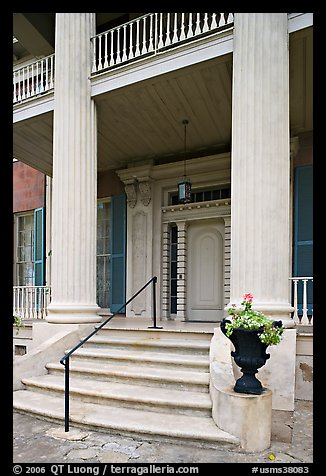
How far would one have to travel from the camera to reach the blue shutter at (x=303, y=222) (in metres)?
6.50

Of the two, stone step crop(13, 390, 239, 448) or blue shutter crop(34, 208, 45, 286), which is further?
blue shutter crop(34, 208, 45, 286)

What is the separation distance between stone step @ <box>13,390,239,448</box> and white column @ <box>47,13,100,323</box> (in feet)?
5.68

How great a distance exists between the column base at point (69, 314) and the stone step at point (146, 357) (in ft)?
1.69

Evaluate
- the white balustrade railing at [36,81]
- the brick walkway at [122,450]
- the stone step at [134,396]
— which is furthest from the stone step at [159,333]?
the white balustrade railing at [36,81]

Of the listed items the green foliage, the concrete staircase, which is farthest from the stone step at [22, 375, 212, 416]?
the green foliage

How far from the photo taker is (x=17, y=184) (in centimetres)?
1045

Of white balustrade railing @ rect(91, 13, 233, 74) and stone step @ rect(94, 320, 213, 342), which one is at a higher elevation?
white balustrade railing @ rect(91, 13, 233, 74)

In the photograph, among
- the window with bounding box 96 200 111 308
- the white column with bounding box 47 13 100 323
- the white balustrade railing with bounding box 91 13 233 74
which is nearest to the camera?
the white balustrade railing with bounding box 91 13 233 74

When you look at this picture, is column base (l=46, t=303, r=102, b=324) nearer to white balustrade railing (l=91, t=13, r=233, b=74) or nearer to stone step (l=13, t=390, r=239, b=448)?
stone step (l=13, t=390, r=239, b=448)

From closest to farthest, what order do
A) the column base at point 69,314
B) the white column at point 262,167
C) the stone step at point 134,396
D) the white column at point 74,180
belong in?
the stone step at point 134,396 < the white column at point 262,167 < the column base at point 69,314 < the white column at point 74,180

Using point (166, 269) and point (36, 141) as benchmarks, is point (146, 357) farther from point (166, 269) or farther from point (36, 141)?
point (36, 141)

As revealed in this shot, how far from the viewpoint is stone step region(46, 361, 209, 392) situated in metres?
3.91

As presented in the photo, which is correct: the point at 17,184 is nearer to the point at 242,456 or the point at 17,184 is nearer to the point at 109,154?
the point at 109,154

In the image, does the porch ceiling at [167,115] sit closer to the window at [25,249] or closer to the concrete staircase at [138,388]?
the window at [25,249]
